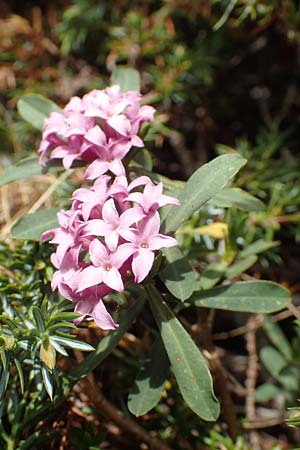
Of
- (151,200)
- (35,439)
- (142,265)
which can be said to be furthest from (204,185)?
(35,439)

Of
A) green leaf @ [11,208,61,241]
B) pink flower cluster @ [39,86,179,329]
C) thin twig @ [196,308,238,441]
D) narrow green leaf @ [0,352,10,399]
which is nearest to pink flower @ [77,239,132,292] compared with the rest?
pink flower cluster @ [39,86,179,329]

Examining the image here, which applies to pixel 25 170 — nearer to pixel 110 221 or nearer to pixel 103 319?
pixel 110 221

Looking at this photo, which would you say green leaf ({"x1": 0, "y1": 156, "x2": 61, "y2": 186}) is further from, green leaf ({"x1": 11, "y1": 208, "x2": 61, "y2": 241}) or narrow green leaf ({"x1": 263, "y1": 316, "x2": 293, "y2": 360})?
narrow green leaf ({"x1": 263, "y1": 316, "x2": 293, "y2": 360})

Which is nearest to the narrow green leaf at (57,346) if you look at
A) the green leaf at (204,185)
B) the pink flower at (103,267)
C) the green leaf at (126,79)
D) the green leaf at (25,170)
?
the pink flower at (103,267)

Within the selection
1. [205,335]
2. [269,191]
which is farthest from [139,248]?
[269,191]

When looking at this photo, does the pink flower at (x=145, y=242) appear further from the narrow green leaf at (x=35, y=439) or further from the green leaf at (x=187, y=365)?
the narrow green leaf at (x=35, y=439)

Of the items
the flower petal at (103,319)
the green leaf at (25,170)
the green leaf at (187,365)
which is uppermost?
A: the green leaf at (25,170)
